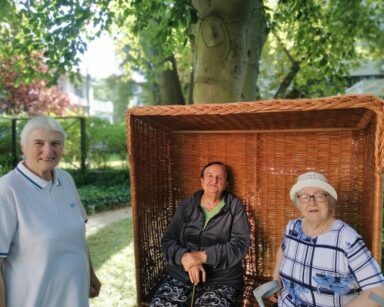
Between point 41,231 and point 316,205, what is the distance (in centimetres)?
156

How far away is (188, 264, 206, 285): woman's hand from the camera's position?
9.29 ft

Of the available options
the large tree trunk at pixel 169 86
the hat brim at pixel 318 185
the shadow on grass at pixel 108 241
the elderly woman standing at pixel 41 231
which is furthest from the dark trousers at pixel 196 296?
the large tree trunk at pixel 169 86

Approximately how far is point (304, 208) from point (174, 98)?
8.61m

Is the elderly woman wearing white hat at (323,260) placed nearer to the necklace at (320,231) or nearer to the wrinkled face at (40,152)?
the necklace at (320,231)

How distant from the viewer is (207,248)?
2.99m

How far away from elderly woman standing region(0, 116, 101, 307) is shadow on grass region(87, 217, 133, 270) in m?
2.80

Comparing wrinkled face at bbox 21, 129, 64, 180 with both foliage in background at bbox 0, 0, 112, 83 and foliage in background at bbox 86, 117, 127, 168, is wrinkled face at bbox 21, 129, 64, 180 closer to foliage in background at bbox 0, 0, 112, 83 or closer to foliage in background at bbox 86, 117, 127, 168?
foliage in background at bbox 0, 0, 112, 83

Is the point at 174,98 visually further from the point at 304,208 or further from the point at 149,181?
→ the point at 304,208

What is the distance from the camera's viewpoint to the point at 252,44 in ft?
17.5

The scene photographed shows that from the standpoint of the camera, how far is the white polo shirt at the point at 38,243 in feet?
6.71

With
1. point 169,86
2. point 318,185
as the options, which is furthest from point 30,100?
point 318,185

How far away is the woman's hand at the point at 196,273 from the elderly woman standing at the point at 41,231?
2.51ft

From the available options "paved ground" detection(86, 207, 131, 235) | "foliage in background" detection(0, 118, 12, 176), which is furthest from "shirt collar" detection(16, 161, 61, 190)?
"foliage in background" detection(0, 118, 12, 176)

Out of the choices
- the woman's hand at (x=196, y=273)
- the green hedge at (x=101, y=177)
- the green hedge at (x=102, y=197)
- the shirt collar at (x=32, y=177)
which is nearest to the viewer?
the shirt collar at (x=32, y=177)
